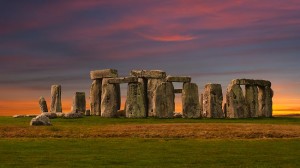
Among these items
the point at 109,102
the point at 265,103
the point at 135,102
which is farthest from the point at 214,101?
the point at 109,102

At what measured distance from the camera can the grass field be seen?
1902 centimetres

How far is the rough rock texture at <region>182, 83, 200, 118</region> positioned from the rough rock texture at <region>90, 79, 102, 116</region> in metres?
9.92

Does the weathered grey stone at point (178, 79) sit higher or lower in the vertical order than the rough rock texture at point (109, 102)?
higher

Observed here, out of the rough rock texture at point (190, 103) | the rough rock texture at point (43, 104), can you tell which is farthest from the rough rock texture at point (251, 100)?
the rough rock texture at point (43, 104)

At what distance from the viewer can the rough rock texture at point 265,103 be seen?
48438mm

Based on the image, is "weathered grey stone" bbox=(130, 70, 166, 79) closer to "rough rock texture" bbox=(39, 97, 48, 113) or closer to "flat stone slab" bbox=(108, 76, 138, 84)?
"flat stone slab" bbox=(108, 76, 138, 84)

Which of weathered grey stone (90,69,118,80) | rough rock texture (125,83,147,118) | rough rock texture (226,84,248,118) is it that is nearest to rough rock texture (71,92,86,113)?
weathered grey stone (90,69,118,80)

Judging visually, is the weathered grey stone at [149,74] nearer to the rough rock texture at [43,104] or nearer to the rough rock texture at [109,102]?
the rough rock texture at [109,102]

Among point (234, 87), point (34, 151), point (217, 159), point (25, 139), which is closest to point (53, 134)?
point (25, 139)

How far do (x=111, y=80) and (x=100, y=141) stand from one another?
2093 cm

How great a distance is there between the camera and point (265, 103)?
159 feet

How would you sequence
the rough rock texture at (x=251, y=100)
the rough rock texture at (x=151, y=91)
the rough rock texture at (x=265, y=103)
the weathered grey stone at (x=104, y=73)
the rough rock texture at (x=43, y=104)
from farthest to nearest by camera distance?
the rough rock texture at (x=43, y=104) < the weathered grey stone at (x=104, y=73) < the rough rock texture at (x=265, y=103) < the rough rock texture at (x=251, y=100) < the rough rock texture at (x=151, y=91)

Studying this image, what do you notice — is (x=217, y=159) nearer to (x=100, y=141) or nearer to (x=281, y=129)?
(x=100, y=141)

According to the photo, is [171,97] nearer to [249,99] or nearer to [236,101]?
[236,101]
